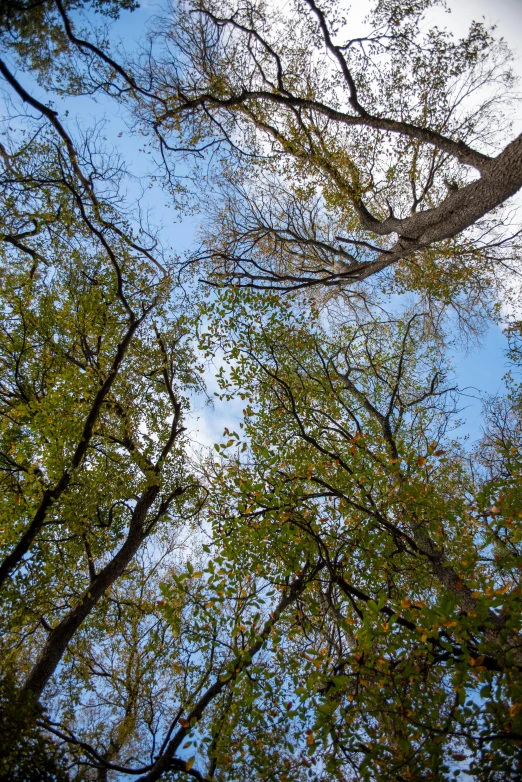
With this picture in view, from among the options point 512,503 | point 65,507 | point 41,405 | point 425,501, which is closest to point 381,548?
point 425,501

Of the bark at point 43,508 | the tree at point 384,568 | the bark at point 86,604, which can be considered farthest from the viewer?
the bark at point 86,604

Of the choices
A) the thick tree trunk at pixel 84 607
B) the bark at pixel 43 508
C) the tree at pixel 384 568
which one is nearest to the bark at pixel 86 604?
the thick tree trunk at pixel 84 607

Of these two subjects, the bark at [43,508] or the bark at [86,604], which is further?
the bark at [86,604]

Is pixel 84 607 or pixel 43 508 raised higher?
pixel 43 508

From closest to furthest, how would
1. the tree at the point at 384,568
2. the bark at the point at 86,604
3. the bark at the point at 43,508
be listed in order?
the tree at the point at 384,568 < the bark at the point at 43,508 < the bark at the point at 86,604

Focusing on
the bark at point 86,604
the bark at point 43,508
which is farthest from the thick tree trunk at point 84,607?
the bark at point 43,508

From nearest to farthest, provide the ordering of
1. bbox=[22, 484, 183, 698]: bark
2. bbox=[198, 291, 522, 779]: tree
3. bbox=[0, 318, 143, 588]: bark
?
1. bbox=[198, 291, 522, 779]: tree
2. bbox=[0, 318, 143, 588]: bark
3. bbox=[22, 484, 183, 698]: bark

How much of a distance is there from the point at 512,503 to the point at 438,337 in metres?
10.4

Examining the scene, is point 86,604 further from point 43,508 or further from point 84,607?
point 43,508

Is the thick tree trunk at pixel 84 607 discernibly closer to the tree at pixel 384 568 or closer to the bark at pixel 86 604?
the bark at pixel 86 604

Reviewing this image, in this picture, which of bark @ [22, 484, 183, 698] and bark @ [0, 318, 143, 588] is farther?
bark @ [22, 484, 183, 698]

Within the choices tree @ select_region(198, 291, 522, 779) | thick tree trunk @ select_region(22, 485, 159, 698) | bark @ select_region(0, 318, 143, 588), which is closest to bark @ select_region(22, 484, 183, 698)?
thick tree trunk @ select_region(22, 485, 159, 698)

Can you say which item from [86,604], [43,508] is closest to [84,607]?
[86,604]

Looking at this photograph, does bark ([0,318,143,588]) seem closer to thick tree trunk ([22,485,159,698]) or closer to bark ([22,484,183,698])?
bark ([22,484,183,698])
